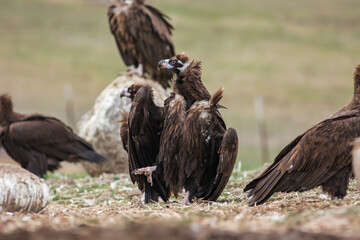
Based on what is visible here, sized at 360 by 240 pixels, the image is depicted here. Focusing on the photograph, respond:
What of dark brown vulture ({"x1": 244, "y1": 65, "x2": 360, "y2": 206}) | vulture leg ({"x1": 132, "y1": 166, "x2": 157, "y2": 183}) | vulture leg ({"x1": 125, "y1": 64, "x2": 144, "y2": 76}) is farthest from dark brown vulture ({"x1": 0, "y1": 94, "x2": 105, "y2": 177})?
dark brown vulture ({"x1": 244, "y1": 65, "x2": 360, "y2": 206})

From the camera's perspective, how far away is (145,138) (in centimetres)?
741

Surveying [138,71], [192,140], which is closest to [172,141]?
[192,140]

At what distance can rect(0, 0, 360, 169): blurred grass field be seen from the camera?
1185 inches

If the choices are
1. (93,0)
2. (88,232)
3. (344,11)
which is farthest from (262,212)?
(93,0)

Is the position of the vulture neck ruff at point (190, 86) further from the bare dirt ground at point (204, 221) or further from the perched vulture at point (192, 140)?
the bare dirt ground at point (204, 221)

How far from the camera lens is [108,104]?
11.7m

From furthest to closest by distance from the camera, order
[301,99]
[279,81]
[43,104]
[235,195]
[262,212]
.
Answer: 1. [279,81]
2. [301,99]
3. [43,104]
4. [235,195]
5. [262,212]

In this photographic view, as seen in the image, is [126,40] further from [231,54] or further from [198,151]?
[231,54]

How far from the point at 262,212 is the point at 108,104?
6289 mm

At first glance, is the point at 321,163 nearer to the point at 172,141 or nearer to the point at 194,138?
the point at 194,138

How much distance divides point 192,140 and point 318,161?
4.39 feet

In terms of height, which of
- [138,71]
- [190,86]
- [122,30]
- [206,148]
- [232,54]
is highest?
[122,30]

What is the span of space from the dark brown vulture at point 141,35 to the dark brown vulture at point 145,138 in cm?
460

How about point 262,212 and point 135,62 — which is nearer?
point 262,212
